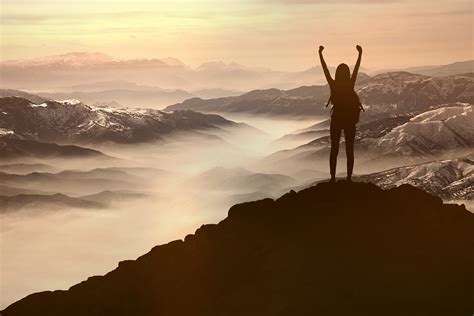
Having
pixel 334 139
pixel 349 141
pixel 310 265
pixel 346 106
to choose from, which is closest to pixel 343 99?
pixel 346 106

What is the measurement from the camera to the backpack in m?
38.0

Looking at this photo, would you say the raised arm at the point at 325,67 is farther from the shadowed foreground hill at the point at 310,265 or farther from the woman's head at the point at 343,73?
the shadowed foreground hill at the point at 310,265

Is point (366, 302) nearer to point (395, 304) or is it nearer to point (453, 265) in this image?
point (395, 304)

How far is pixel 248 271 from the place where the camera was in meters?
33.3

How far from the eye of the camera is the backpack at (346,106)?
125 ft

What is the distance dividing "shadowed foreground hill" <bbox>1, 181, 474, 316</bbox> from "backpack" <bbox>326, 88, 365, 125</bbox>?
4.55 metres

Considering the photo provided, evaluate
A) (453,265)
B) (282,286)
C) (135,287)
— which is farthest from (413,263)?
(135,287)

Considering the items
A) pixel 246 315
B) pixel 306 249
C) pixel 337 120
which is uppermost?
pixel 337 120

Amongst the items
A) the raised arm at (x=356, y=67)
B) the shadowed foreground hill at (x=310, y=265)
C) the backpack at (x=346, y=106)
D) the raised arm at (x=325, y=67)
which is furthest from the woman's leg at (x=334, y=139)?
the raised arm at (x=356, y=67)

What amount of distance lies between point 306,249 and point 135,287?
35.5 feet

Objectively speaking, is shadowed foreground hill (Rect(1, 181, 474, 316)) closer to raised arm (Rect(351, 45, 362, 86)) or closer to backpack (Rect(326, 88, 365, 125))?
backpack (Rect(326, 88, 365, 125))

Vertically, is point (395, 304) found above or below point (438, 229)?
below

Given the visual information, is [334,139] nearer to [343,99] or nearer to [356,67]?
[343,99]

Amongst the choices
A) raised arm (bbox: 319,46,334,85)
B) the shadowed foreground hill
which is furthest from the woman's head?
the shadowed foreground hill
